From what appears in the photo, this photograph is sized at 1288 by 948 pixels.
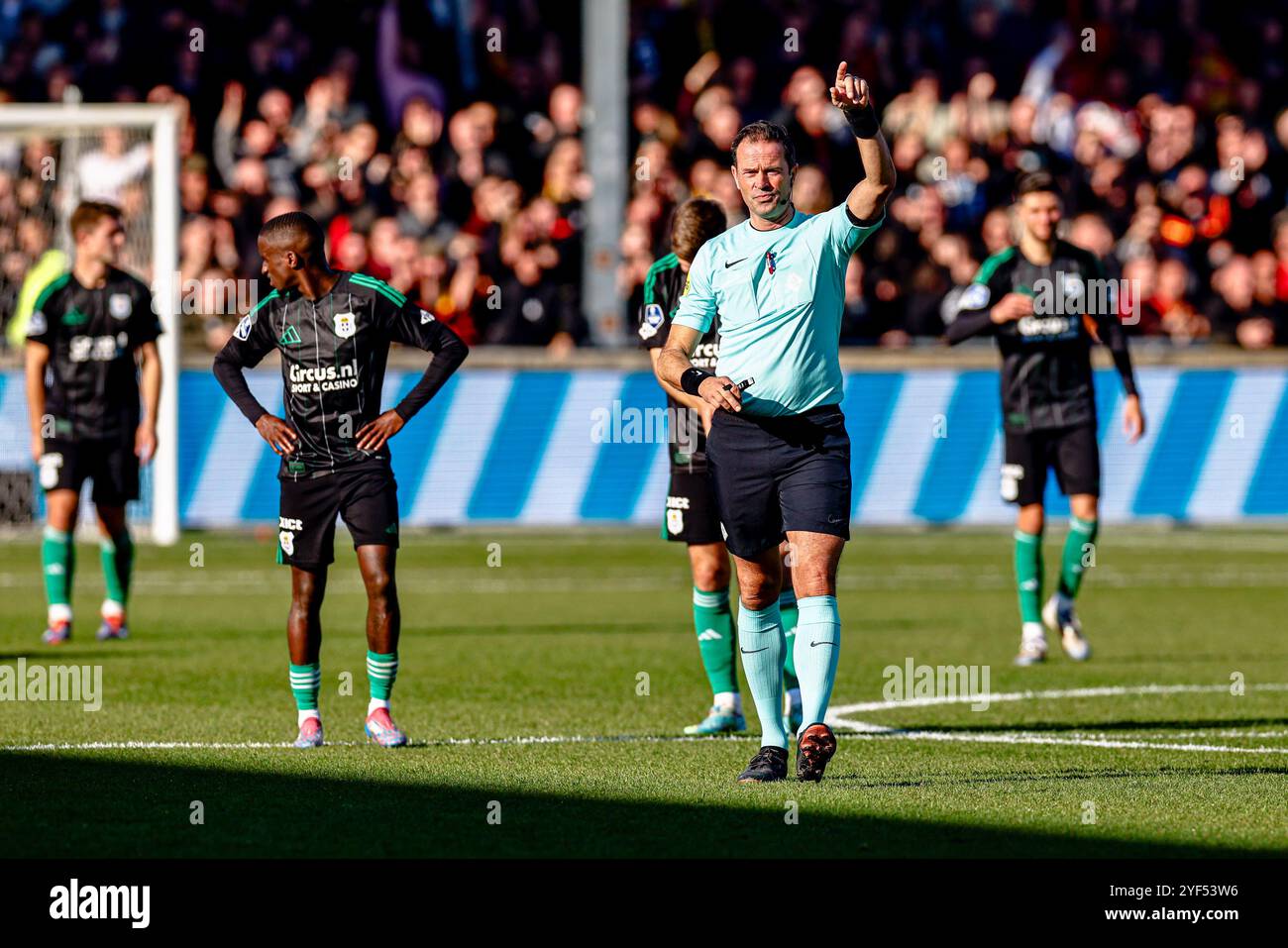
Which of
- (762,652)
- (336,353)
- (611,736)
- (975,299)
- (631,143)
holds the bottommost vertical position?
(611,736)

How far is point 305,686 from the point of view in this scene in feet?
30.7

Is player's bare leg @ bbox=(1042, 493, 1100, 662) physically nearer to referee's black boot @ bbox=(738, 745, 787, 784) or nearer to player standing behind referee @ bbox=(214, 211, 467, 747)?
player standing behind referee @ bbox=(214, 211, 467, 747)

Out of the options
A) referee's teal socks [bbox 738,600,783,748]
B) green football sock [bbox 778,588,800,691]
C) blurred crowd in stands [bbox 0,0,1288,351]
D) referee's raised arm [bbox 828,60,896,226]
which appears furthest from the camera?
blurred crowd in stands [bbox 0,0,1288,351]

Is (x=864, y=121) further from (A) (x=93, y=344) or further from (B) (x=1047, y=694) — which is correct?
(A) (x=93, y=344)

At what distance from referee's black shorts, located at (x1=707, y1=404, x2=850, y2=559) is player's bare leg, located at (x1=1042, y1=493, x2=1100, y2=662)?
17.3 feet

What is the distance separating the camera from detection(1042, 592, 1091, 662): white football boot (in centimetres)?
1326

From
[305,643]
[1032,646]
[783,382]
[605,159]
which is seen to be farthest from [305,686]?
[605,159]

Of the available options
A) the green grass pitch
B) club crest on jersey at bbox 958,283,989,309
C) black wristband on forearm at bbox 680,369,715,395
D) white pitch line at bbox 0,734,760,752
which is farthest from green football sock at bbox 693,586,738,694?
club crest on jersey at bbox 958,283,989,309

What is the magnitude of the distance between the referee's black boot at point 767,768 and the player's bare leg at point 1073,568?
17.4 ft

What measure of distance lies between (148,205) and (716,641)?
1338 cm


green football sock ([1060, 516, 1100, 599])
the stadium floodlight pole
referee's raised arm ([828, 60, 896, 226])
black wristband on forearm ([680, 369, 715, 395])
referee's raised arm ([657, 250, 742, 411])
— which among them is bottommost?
green football sock ([1060, 516, 1100, 599])

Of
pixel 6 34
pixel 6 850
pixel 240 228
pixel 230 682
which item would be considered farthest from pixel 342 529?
pixel 6 850

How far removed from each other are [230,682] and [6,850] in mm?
4895
